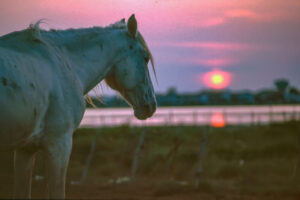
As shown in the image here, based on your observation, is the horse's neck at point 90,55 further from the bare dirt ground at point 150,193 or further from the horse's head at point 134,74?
the bare dirt ground at point 150,193

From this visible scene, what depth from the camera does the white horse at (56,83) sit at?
3090 millimetres

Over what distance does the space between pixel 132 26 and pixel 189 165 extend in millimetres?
11628

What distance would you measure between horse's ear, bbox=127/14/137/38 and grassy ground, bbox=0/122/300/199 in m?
4.86

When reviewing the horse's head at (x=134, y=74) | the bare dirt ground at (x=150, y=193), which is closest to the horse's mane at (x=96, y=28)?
the horse's head at (x=134, y=74)

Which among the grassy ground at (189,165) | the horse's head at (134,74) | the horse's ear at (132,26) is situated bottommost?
the grassy ground at (189,165)

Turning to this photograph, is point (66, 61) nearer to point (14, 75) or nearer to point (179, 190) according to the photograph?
point (14, 75)

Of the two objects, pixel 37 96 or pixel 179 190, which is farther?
pixel 179 190

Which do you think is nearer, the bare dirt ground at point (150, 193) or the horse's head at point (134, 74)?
the horse's head at point (134, 74)

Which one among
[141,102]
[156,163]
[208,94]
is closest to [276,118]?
[156,163]

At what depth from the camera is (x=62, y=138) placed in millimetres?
3322

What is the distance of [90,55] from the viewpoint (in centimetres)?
387

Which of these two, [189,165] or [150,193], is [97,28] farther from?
[189,165]

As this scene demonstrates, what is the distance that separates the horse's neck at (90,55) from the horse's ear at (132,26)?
0.57 ft

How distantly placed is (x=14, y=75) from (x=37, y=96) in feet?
0.72
